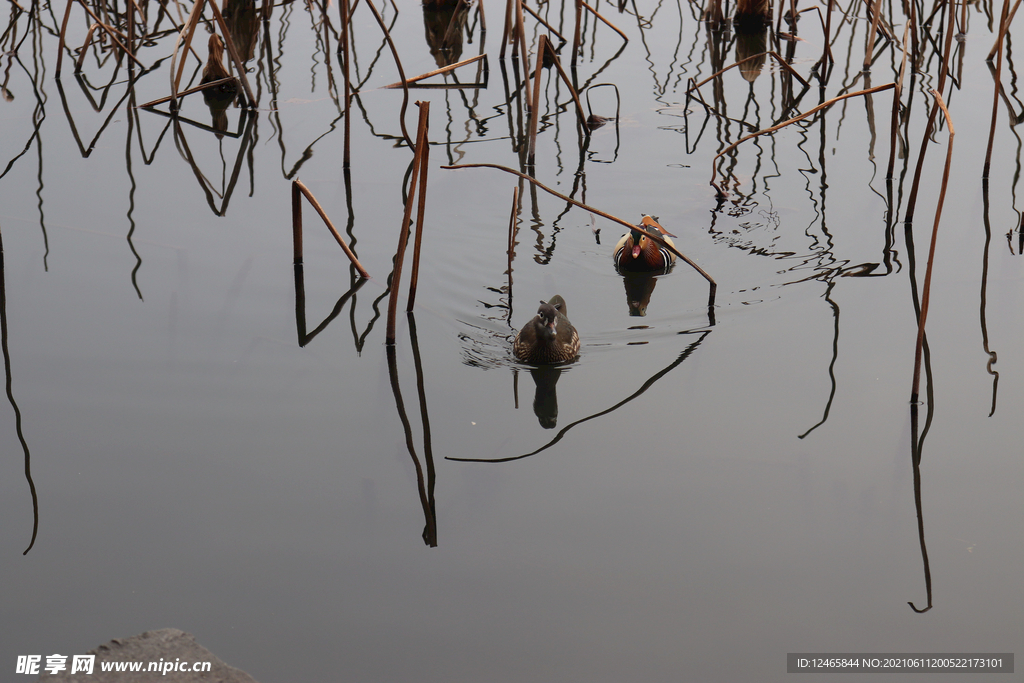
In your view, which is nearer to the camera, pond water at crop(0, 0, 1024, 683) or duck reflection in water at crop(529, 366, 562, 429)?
pond water at crop(0, 0, 1024, 683)

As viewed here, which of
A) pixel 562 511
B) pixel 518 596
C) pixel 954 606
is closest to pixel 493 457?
pixel 562 511

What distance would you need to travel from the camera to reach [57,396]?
565cm

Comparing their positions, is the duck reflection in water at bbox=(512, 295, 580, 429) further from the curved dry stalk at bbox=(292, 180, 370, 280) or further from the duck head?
the curved dry stalk at bbox=(292, 180, 370, 280)

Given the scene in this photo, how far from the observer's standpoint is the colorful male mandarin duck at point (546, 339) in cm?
606

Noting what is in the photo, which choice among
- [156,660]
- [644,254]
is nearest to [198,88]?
[644,254]

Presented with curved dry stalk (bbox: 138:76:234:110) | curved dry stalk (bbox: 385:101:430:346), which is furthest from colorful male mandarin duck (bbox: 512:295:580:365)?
curved dry stalk (bbox: 138:76:234:110)

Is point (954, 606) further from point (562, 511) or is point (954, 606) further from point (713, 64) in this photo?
point (713, 64)

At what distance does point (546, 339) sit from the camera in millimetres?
6148

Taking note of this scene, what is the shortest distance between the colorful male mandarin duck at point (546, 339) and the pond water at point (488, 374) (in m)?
0.16

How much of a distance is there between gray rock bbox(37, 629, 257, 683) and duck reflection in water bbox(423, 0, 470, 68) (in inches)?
346

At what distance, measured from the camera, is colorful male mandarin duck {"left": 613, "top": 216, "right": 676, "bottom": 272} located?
7.57 m

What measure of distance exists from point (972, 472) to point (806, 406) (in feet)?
3.23

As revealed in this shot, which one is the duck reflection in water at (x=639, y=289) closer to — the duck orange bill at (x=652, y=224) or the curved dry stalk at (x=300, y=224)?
the duck orange bill at (x=652, y=224)

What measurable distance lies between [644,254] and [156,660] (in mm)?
5187
